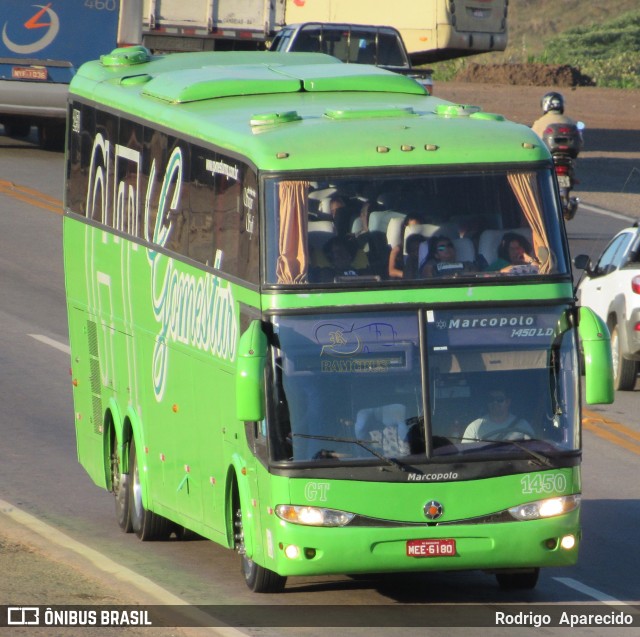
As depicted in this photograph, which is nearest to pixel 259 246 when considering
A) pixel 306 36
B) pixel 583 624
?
pixel 583 624

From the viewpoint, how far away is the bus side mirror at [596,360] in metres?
11.2

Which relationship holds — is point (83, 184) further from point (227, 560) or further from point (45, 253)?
point (45, 253)

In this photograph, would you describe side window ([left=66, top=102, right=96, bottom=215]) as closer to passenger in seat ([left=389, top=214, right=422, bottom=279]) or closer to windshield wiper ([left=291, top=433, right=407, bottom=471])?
passenger in seat ([left=389, top=214, right=422, bottom=279])

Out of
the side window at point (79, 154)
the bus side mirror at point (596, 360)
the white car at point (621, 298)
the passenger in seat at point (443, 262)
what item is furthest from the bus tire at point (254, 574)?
the white car at point (621, 298)

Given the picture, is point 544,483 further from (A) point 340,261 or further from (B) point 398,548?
(A) point 340,261

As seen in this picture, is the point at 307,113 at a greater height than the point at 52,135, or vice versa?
the point at 307,113

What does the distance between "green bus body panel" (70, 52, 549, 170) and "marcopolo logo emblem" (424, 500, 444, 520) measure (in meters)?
2.14

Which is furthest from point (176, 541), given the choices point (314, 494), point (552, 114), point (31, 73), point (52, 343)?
point (31, 73)

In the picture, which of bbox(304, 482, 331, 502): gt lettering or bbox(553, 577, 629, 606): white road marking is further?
bbox(553, 577, 629, 606): white road marking

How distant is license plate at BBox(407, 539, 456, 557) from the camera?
11.2 meters

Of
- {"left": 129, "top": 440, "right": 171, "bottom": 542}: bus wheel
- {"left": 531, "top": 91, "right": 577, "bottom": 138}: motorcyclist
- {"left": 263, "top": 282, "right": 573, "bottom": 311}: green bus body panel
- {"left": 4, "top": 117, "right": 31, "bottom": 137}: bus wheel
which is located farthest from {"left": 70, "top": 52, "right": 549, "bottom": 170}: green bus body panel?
{"left": 4, "top": 117, "right": 31, "bottom": 137}: bus wheel

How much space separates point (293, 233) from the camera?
1130cm

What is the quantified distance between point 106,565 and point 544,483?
10.4ft

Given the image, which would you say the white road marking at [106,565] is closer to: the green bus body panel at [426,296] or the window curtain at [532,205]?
the green bus body panel at [426,296]
